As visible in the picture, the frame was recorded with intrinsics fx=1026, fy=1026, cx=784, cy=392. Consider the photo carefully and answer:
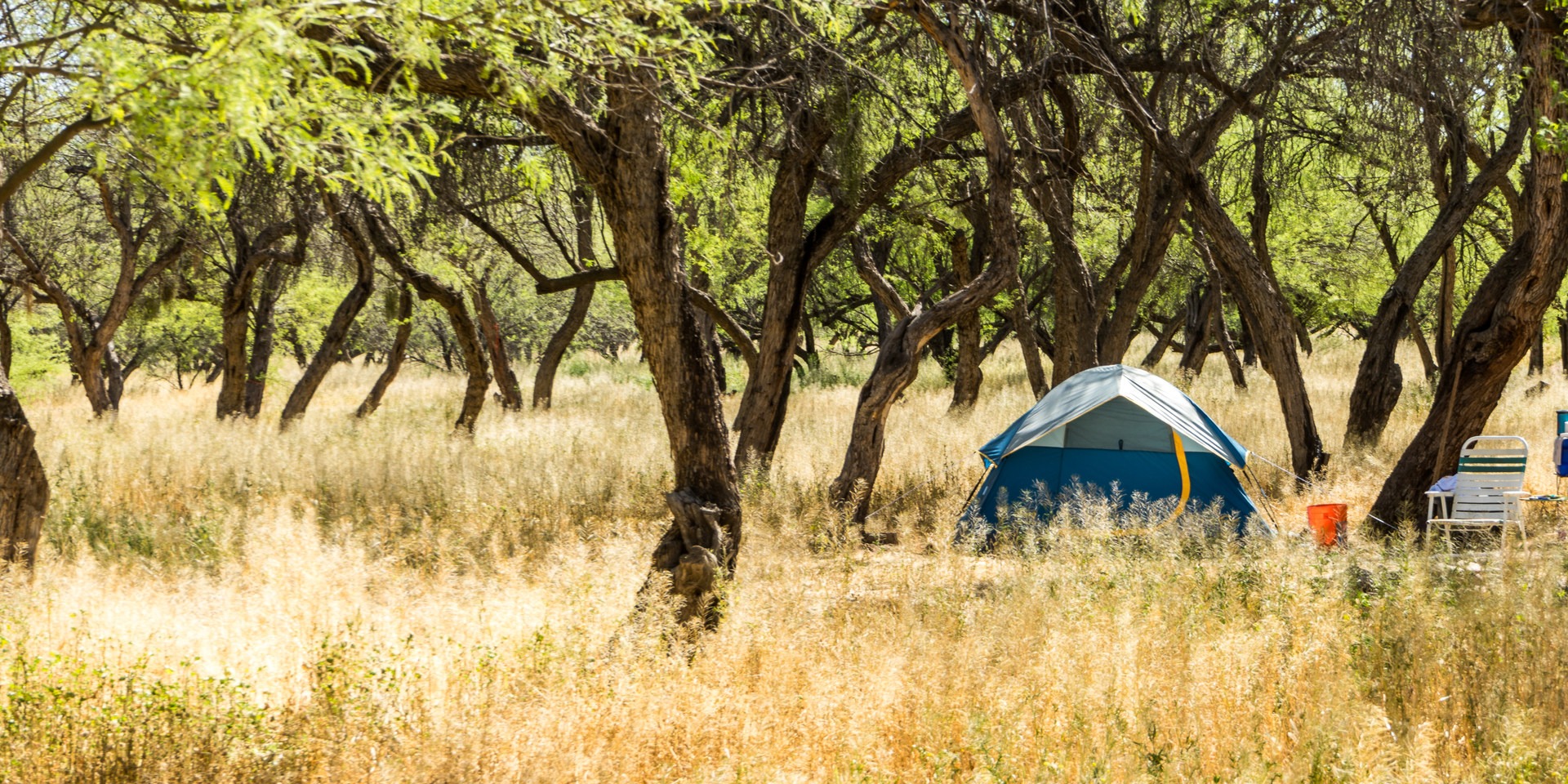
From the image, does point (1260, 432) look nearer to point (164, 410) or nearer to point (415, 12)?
point (415, 12)

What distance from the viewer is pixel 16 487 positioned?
19.6 ft

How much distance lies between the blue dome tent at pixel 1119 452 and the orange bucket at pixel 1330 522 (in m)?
0.61

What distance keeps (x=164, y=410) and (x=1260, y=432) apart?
1845 centimetres

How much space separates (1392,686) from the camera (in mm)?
4184

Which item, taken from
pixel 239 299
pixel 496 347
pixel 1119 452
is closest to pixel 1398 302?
pixel 1119 452

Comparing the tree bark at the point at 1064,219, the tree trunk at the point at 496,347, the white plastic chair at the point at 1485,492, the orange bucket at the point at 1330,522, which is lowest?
the orange bucket at the point at 1330,522

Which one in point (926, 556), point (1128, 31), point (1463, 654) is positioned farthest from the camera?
point (1128, 31)

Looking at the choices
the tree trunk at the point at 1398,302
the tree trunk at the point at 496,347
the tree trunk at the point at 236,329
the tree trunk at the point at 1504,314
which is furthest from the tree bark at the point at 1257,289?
the tree trunk at the point at 236,329

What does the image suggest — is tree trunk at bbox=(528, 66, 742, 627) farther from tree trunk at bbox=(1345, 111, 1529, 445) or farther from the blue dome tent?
tree trunk at bbox=(1345, 111, 1529, 445)

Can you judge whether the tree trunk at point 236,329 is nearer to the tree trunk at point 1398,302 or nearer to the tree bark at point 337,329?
the tree bark at point 337,329

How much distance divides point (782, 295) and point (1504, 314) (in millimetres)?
5473

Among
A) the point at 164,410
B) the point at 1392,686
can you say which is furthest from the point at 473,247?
the point at 1392,686

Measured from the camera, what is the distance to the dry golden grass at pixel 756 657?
11.7 ft

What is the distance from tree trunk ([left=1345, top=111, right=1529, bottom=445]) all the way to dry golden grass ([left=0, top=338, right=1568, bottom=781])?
9.94ft
